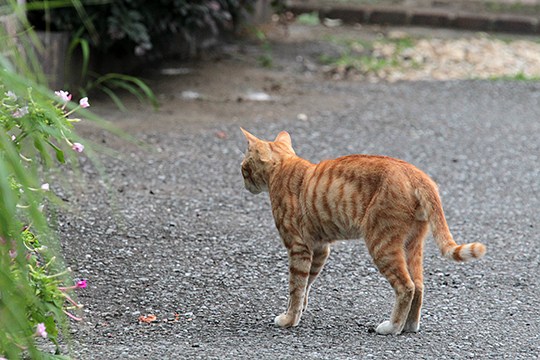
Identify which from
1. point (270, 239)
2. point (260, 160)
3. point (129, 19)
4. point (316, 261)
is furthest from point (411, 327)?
point (129, 19)

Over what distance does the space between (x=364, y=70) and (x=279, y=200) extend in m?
5.36

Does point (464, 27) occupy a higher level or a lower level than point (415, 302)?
lower

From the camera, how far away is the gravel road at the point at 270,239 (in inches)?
140

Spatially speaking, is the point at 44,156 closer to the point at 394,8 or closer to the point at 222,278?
the point at 222,278

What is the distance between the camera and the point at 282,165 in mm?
3967

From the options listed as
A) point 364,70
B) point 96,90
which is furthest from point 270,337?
point 364,70

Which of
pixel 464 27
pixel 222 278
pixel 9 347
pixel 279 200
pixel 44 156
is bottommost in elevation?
pixel 464 27

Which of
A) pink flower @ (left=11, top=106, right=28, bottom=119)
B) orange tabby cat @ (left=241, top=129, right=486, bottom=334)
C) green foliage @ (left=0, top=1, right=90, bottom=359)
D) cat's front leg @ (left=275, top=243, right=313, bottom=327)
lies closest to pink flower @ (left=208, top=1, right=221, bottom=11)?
orange tabby cat @ (left=241, top=129, right=486, bottom=334)

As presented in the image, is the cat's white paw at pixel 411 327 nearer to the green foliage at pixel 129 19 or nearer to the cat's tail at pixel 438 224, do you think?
the cat's tail at pixel 438 224

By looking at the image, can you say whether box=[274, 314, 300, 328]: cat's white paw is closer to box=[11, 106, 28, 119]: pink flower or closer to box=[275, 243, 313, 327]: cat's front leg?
box=[275, 243, 313, 327]: cat's front leg

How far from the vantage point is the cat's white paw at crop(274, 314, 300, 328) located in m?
3.69

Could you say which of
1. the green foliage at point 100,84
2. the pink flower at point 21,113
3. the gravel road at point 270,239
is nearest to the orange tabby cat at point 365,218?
the gravel road at point 270,239

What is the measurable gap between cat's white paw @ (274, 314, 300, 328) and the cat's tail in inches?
25.3

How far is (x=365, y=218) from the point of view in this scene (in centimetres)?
354
